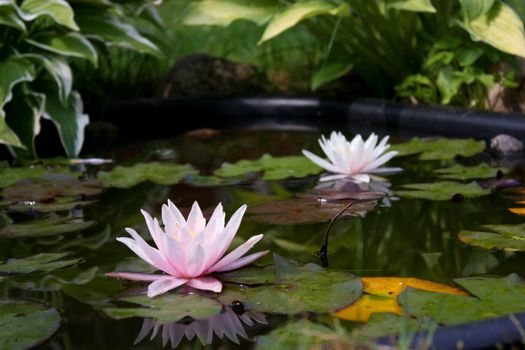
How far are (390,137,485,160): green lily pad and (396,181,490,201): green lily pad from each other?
485 millimetres

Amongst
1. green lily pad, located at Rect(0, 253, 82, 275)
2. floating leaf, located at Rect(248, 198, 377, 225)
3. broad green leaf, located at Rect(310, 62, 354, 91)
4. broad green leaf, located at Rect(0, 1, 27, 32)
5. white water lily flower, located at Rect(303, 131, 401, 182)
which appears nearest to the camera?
green lily pad, located at Rect(0, 253, 82, 275)

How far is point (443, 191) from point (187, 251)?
100 cm

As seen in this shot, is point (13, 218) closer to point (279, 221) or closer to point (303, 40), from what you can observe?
point (279, 221)

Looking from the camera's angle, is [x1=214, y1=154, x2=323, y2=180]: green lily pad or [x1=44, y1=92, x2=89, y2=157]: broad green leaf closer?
[x1=214, y1=154, x2=323, y2=180]: green lily pad

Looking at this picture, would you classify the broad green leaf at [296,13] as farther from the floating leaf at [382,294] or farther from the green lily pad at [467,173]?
the floating leaf at [382,294]

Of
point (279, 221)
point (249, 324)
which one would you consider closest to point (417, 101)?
point (279, 221)

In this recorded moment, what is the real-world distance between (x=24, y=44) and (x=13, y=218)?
1.36 m

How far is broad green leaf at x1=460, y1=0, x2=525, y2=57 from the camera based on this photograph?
10.1ft

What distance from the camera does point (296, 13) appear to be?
11.2ft

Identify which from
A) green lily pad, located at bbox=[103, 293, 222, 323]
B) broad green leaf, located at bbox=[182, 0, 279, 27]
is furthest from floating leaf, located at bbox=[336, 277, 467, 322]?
broad green leaf, located at bbox=[182, 0, 279, 27]

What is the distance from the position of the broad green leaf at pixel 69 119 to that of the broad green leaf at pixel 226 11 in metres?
0.80

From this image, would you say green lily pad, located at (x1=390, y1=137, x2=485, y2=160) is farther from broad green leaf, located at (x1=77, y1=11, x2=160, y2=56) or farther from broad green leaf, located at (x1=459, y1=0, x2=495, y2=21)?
broad green leaf, located at (x1=77, y1=11, x2=160, y2=56)

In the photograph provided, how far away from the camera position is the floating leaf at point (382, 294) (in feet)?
4.38

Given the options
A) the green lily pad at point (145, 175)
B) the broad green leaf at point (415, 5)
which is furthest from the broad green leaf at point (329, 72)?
the green lily pad at point (145, 175)
